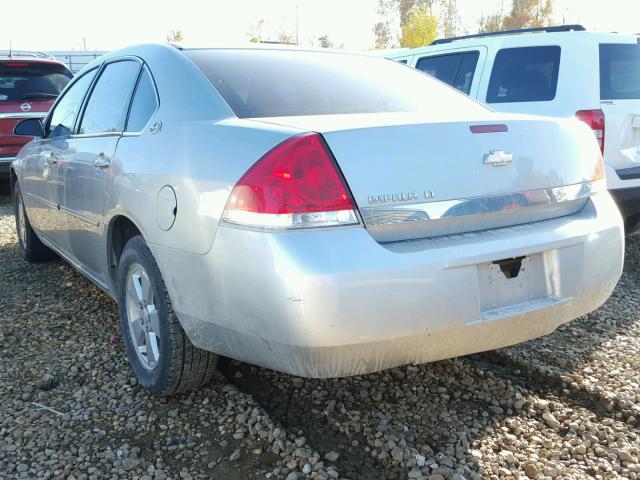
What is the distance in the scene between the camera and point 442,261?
7.30ft

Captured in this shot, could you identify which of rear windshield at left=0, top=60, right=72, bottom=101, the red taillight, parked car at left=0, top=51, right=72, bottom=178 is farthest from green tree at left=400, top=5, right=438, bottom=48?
the red taillight

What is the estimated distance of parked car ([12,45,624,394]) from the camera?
216 centimetres

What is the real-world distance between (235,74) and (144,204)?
695mm

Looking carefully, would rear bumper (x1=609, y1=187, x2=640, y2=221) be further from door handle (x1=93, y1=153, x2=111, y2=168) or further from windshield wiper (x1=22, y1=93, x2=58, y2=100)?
windshield wiper (x1=22, y1=93, x2=58, y2=100)

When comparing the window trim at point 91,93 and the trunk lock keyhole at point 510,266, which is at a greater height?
the window trim at point 91,93

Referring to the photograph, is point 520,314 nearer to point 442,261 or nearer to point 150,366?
point 442,261

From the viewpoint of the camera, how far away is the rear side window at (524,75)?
5367 mm

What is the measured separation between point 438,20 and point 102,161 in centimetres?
4382

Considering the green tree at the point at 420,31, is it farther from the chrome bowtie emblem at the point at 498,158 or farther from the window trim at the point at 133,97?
the chrome bowtie emblem at the point at 498,158

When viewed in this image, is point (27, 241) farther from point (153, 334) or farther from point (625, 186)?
point (625, 186)

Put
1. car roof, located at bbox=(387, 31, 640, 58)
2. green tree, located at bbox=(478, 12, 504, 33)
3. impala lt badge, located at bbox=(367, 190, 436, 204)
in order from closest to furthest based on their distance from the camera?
impala lt badge, located at bbox=(367, 190, 436, 204)
car roof, located at bbox=(387, 31, 640, 58)
green tree, located at bbox=(478, 12, 504, 33)

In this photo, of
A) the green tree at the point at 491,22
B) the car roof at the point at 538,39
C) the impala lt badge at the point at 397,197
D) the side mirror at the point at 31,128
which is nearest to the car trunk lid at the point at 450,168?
the impala lt badge at the point at 397,197

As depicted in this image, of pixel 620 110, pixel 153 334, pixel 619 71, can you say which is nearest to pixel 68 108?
pixel 153 334

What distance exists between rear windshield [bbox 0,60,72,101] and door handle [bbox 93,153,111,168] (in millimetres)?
6121
